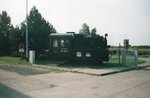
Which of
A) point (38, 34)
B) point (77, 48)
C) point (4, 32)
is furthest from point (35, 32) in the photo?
point (4, 32)

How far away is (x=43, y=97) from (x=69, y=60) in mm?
12523

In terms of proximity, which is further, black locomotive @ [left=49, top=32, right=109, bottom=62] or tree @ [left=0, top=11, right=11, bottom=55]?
tree @ [left=0, top=11, right=11, bottom=55]

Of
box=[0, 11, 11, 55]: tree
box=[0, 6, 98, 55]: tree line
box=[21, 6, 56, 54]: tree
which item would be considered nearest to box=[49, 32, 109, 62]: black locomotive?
box=[0, 6, 98, 55]: tree line

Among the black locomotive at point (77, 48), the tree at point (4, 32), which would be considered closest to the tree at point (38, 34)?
the black locomotive at point (77, 48)

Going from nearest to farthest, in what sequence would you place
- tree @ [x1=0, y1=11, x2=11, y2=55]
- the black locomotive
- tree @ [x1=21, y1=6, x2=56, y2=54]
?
1. the black locomotive
2. tree @ [x1=21, y1=6, x2=56, y2=54]
3. tree @ [x1=0, y1=11, x2=11, y2=55]

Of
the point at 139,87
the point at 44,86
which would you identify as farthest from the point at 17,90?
the point at 139,87

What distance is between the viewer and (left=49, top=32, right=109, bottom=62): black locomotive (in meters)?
20.5

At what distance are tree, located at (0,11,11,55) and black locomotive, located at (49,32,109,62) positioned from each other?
1850 centimetres

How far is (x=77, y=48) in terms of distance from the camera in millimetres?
20547

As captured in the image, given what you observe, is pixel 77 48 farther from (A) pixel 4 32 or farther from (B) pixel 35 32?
(A) pixel 4 32

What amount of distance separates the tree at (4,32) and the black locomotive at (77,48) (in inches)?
728

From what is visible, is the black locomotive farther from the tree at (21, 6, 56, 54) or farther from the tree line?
the tree at (21, 6, 56, 54)

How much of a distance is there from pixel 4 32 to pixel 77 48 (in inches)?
926

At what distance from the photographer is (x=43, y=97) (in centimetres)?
836
